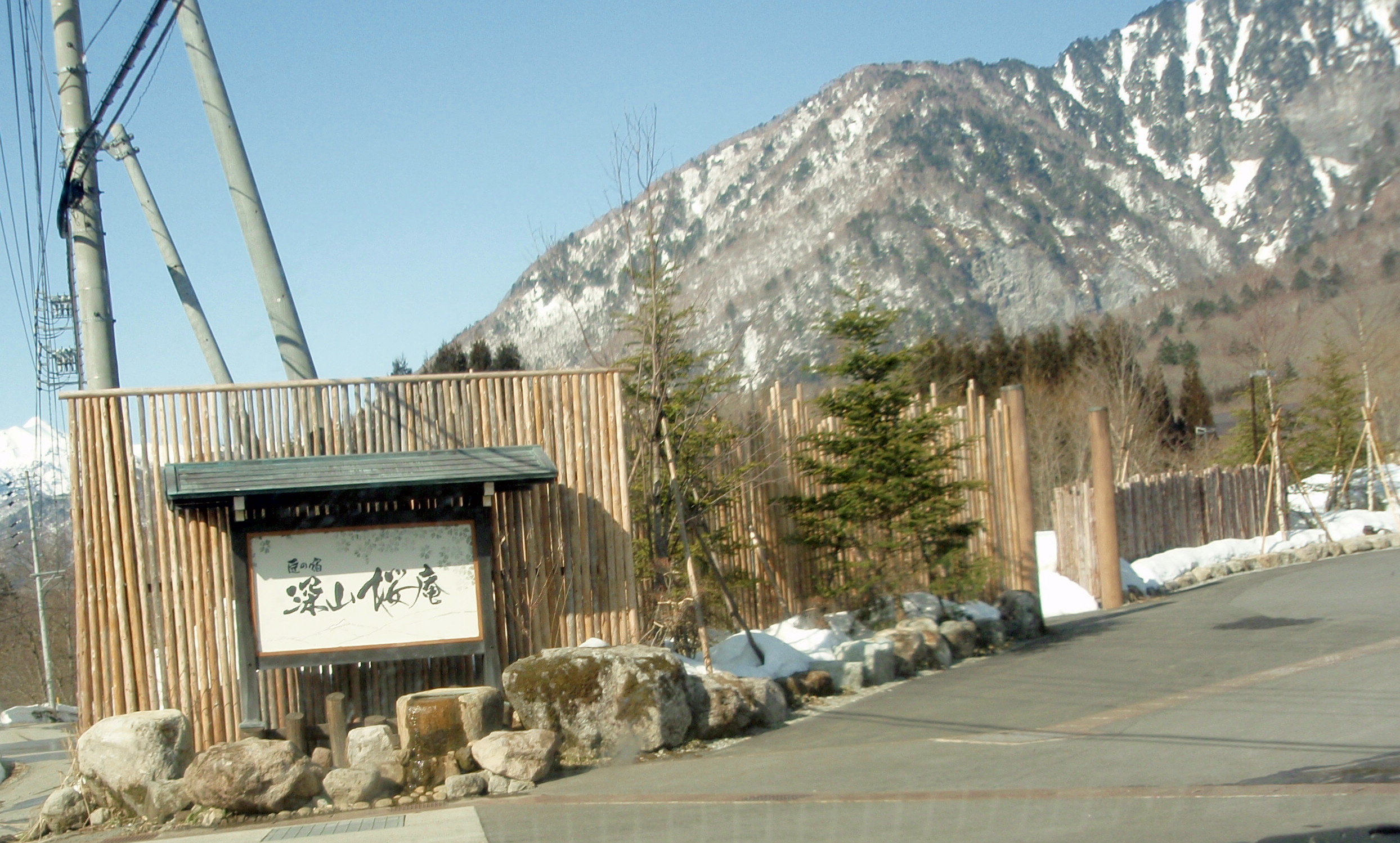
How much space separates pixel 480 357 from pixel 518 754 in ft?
85.9

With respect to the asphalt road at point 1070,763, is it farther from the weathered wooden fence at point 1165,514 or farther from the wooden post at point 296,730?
the weathered wooden fence at point 1165,514

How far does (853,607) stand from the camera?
1493 cm

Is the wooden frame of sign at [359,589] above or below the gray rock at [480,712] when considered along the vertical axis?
above

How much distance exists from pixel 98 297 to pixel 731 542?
24.9ft

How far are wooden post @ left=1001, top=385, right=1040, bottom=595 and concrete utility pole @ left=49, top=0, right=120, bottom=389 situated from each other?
1165 centimetres

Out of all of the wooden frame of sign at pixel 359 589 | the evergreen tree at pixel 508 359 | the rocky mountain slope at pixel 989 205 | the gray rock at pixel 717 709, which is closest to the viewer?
the gray rock at pixel 717 709

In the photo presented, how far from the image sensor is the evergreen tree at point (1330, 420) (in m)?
29.8

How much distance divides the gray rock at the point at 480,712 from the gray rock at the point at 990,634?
6.60m

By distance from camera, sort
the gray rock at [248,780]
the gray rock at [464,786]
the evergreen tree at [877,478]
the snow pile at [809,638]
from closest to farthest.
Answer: the gray rock at [248,780], the gray rock at [464,786], the snow pile at [809,638], the evergreen tree at [877,478]

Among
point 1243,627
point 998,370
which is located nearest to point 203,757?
point 1243,627

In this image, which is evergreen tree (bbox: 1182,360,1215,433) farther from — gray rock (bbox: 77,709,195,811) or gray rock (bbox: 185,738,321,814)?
gray rock (bbox: 77,709,195,811)

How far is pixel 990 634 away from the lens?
14.4 metres

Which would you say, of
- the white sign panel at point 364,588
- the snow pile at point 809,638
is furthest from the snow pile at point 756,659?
the white sign panel at point 364,588

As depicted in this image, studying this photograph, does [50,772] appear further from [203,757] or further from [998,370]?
[998,370]
